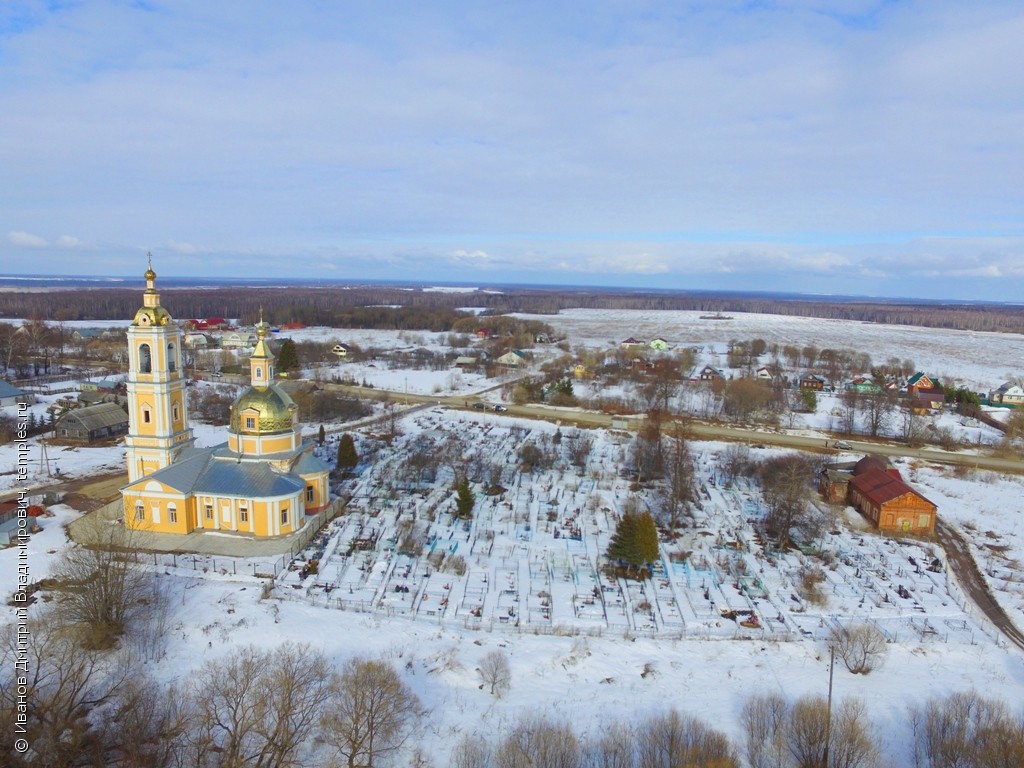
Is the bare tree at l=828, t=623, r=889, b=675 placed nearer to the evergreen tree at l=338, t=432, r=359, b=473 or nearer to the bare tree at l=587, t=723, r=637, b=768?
the bare tree at l=587, t=723, r=637, b=768

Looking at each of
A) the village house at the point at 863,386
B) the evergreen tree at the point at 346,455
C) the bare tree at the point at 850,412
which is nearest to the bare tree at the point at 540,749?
the evergreen tree at the point at 346,455

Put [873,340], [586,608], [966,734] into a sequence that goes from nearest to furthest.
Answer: [966,734] → [586,608] → [873,340]

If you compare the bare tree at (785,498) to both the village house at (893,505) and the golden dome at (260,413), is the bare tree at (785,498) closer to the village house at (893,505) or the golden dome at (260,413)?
the village house at (893,505)

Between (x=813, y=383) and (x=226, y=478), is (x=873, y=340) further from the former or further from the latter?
(x=226, y=478)

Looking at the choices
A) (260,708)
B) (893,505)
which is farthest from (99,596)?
(893,505)

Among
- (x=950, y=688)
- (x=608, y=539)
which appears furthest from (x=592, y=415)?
(x=950, y=688)

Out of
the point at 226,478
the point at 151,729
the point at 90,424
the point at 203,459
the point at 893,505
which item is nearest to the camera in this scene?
the point at 151,729

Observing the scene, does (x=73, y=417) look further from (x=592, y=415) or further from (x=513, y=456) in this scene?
(x=592, y=415)
